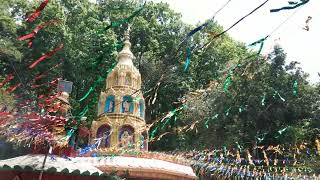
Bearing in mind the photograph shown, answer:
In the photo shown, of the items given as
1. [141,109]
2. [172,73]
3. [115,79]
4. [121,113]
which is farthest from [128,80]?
[172,73]

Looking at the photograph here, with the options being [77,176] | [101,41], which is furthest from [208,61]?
[77,176]

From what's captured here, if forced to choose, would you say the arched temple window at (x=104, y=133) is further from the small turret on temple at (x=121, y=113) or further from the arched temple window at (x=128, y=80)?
the arched temple window at (x=128, y=80)

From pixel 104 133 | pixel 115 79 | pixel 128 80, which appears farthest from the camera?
pixel 115 79

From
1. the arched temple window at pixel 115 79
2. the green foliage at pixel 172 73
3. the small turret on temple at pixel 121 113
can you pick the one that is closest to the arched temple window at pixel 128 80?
the small turret on temple at pixel 121 113

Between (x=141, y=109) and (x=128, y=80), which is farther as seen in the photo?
(x=128, y=80)

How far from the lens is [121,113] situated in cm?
2570

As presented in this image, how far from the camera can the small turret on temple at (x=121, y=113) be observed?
24661 mm

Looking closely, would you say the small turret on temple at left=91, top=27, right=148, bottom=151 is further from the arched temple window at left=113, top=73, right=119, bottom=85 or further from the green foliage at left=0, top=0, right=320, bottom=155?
the green foliage at left=0, top=0, right=320, bottom=155

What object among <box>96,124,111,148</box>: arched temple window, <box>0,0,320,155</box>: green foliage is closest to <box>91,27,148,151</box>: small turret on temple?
<box>96,124,111,148</box>: arched temple window

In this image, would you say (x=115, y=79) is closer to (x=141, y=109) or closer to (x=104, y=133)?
(x=141, y=109)

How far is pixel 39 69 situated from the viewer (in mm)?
30672

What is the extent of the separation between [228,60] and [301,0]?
3286 centimetres

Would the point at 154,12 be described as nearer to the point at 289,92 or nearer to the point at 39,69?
the point at 39,69

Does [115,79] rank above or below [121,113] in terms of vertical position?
above
